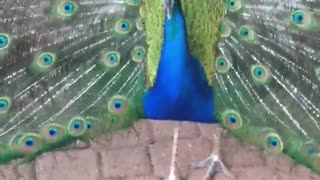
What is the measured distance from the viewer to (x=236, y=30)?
2.38 meters

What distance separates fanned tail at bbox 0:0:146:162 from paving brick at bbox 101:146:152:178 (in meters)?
0.33

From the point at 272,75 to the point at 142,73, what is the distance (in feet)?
1.55

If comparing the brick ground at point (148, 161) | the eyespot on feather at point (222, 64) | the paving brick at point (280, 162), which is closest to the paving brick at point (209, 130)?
the brick ground at point (148, 161)

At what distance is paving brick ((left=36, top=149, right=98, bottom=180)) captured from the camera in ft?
8.81

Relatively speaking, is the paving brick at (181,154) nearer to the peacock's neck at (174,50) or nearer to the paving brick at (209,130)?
the paving brick at (209,130)

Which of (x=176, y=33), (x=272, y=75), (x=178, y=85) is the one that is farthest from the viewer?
(x=272, y=75)

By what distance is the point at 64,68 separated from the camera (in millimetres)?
2400

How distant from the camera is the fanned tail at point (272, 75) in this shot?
2.36 metres

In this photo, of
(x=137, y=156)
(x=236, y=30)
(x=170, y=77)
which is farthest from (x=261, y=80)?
(x=137, y=156)

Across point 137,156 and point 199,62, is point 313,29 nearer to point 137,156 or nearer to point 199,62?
point 199,62

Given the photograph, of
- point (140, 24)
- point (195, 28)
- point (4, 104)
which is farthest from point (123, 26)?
point (4, 104)

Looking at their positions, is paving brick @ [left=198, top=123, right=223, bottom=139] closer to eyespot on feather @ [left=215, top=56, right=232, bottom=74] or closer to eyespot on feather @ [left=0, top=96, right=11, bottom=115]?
eyespot on feather @ [left=215, top=56, right=232, bottom=74]

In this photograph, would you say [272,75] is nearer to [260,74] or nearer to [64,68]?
[260,74]

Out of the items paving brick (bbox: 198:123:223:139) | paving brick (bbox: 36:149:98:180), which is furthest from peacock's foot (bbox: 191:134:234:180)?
paving brick (bbox: 36:149:98:180)
